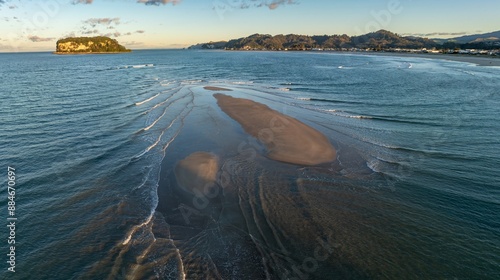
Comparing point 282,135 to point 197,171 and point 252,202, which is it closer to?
point 197,171

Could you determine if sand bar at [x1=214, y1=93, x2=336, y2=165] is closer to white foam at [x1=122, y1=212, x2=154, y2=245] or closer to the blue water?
the blue water

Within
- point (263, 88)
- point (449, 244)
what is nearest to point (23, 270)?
point (449, 244)

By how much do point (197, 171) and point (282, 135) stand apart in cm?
987

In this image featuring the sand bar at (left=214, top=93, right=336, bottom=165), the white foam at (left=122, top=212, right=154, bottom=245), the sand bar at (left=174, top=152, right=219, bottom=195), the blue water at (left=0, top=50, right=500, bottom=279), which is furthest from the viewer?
the sand bar at (left=214, top=93, right=336, bottom=165)

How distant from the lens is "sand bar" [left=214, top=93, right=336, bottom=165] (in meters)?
20.6

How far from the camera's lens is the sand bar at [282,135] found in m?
20.6

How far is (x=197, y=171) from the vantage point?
1833cm

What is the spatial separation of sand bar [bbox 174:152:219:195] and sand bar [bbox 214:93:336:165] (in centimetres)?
470

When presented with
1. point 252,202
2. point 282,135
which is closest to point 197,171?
point 252,202

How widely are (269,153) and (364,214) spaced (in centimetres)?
907

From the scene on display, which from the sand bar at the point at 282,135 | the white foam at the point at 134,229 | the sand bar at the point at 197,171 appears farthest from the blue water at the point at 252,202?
the sand bar at the point at 282,135

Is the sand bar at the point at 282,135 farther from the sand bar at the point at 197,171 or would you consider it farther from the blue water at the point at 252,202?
the sand bar at the point at 197,171

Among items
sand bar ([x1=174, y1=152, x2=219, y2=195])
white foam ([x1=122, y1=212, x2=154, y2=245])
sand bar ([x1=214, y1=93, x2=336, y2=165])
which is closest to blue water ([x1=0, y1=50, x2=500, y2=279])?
white foam ([x1=122, y1=212, x2=154, y2=245])

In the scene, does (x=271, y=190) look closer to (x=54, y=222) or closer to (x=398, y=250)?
(x=398, y=250)
